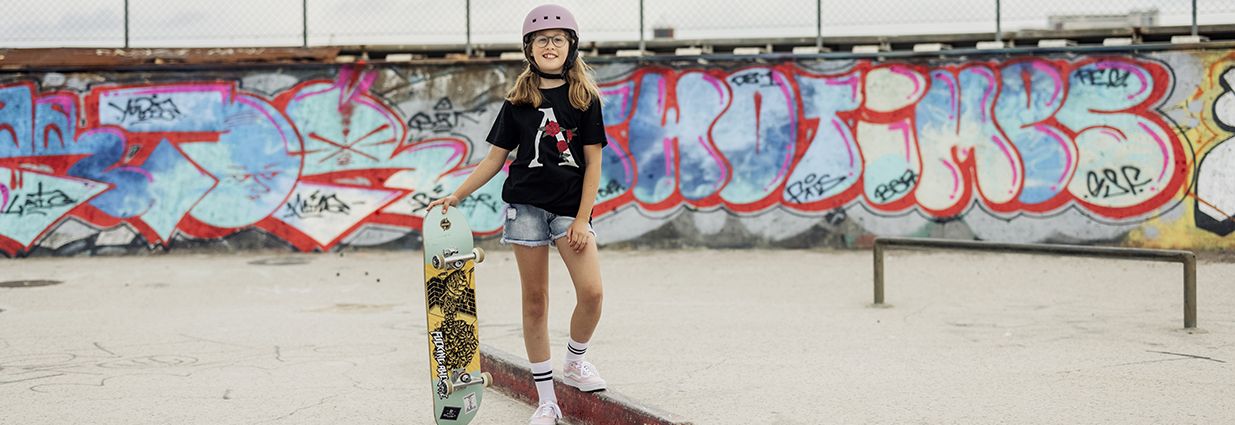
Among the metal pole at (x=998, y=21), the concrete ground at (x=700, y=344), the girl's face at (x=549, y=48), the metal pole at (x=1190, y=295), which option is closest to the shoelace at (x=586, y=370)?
the concrete ground at (x=700, y=344)

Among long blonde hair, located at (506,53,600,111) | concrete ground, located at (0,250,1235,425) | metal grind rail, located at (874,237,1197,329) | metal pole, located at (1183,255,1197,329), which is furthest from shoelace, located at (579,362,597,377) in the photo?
metal pole, located at (1183,255,1197,329)

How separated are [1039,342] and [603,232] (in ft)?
25.9

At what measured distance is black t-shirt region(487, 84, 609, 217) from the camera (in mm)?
4555

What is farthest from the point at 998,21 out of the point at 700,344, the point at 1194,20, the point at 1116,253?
the point at 700,344

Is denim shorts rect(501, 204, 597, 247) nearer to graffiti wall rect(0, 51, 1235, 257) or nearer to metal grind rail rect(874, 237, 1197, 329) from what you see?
metal grind rail rect(874, 237, 1197, 329)

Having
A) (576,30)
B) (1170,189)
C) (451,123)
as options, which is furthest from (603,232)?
(576,30)

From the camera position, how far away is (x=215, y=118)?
564 inches

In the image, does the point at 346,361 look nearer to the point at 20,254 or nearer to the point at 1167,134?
the point at 20,254

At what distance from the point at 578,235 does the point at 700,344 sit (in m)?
2.74

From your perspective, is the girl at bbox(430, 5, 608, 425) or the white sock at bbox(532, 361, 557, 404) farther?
the white sock at bbox(532, 361, 557, 404)

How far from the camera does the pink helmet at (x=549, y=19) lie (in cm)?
459

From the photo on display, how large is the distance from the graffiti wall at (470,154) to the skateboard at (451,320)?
932 cm

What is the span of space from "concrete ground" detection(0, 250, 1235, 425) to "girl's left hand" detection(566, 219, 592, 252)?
92 cm

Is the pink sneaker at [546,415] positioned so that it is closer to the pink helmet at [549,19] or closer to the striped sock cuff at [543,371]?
the striped sock cuff at [543,371]
